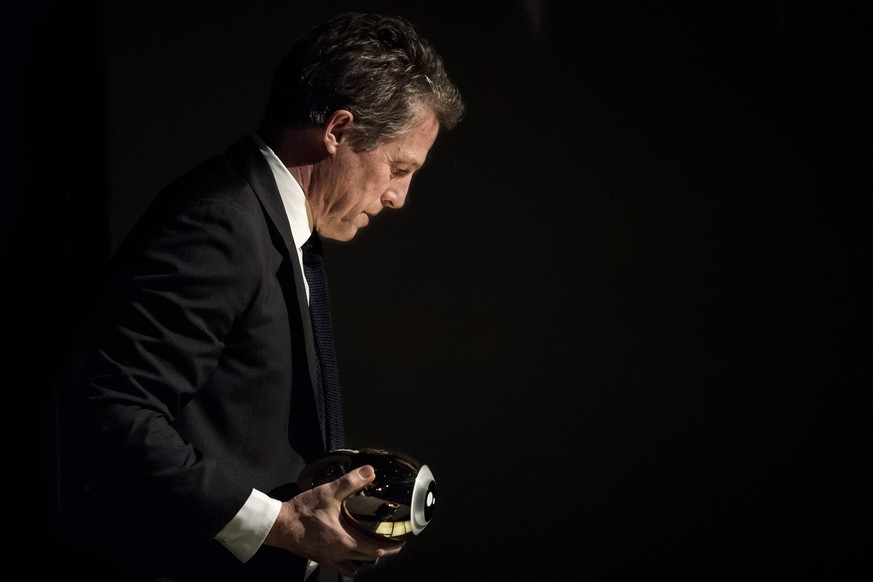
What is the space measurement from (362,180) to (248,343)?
0.34 metres

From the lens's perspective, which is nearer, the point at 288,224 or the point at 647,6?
the point at 288,224

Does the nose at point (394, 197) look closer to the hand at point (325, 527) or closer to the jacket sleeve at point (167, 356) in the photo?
the jacket sleeve at point (167, 356)

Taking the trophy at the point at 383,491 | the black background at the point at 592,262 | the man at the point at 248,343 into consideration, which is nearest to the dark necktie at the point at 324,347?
the man at the point at 248,343

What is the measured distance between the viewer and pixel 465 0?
6.40 feet

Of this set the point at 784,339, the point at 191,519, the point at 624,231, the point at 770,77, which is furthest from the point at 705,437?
the point at 191,519

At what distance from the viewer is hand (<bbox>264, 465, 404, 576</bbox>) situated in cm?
109

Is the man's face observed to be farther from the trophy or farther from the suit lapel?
the trophy

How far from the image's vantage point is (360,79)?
1.29 m

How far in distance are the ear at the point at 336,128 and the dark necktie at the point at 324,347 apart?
0.16 metres

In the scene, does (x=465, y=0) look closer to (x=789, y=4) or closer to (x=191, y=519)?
(x=789, y=4)

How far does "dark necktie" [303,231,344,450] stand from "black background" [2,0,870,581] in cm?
61

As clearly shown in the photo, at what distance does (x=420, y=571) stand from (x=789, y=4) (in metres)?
1.43

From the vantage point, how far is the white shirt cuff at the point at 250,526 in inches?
42.4

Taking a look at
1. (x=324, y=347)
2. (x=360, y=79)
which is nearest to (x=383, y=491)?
(x=324, y=347)
